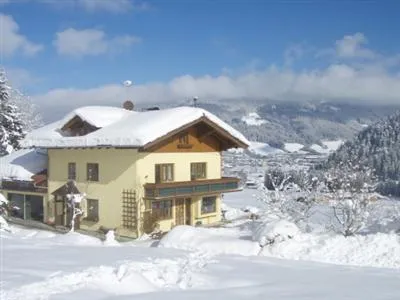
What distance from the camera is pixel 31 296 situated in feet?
35.7

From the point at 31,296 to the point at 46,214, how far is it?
21292mm

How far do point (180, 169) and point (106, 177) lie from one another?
404cm

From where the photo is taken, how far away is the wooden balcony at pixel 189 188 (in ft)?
85.8

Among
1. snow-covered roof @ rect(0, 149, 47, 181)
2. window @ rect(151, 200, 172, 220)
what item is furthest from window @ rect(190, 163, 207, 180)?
snow-covered roof @ rect(0, 149, 47, 181)

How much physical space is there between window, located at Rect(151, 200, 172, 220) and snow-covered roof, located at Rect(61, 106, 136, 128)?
17.4 feet

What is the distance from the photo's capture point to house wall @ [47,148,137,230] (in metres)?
27.0

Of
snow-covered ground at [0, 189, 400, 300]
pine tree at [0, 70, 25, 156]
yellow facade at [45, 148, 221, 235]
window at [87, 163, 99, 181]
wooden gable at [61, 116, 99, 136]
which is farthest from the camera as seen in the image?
pine tree at [0, 70, 25, 156]

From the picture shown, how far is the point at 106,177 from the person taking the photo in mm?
27906

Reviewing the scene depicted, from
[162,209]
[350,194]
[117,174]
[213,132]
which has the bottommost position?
[162,209]

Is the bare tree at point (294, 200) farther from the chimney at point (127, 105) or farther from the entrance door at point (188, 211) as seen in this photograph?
the chimney at point (127, 105)

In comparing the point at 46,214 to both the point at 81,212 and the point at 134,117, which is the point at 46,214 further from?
the point at 134,117

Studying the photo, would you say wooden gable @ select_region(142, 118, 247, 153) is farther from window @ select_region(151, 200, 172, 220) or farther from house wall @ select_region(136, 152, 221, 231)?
window @ select_region(151, 200, 172, 220)

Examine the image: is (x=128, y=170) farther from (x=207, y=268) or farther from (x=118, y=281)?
(x=118, y=281)

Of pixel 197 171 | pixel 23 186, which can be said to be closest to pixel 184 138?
pixel 197 171
